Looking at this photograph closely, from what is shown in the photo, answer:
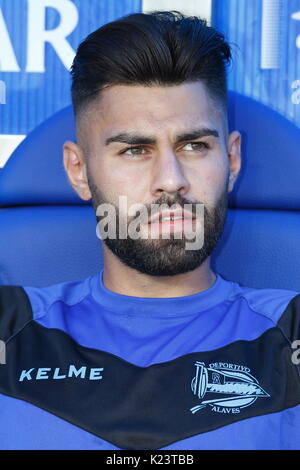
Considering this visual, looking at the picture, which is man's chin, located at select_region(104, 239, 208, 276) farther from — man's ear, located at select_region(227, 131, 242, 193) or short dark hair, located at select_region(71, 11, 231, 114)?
short dark hair, located at select_region(71, 11, 231, 114)

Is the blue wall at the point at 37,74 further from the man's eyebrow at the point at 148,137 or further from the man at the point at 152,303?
the man's eyebrow at the point at 148,137

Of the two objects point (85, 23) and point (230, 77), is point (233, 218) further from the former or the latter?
point (85, 23)

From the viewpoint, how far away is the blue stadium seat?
1436mm

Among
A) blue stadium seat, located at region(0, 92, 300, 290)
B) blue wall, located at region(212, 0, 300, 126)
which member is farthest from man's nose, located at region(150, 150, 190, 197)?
blue wall, located at region(212, 0, 300, 126)

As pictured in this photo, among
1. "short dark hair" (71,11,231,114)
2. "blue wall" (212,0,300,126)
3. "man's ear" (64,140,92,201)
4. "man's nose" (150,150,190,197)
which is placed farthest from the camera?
"blue wall" (212,0,300,126)

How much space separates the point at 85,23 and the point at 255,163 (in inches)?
29.0

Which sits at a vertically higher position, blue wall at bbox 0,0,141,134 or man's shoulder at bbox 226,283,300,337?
blue wall at bbox 0,0,141,134

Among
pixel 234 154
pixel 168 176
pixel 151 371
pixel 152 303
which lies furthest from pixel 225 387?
pixel 234 154

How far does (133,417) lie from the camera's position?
43.1 inches

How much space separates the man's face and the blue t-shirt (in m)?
0.10

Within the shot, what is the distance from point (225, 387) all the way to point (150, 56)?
643 mm

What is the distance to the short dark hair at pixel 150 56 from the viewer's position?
4.29 feet

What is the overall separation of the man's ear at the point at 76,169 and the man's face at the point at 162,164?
8 centimetres

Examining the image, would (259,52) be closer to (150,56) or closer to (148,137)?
(150,56)
